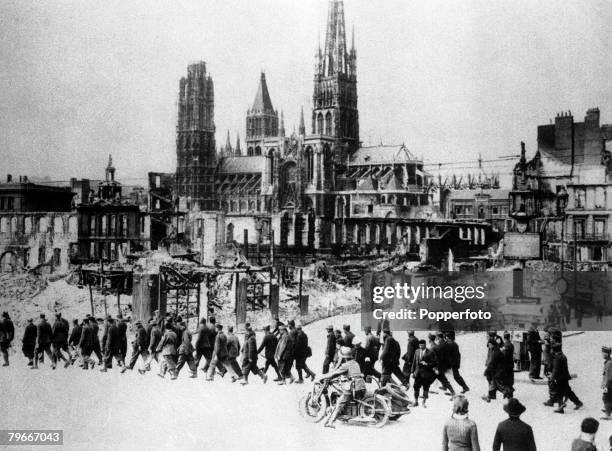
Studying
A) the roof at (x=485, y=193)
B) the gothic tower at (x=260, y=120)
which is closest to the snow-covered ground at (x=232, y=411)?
the roof at (x=485, y=193)

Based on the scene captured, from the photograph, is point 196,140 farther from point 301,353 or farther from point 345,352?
point 345,352

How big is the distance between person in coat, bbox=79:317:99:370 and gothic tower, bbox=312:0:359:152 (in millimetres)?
3340

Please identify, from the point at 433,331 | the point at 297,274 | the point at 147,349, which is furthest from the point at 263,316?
the point at 433,331

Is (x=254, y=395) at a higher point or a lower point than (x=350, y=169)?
lower

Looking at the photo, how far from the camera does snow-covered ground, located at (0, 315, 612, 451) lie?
298 inches

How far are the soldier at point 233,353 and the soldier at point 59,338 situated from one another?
180 centimetres

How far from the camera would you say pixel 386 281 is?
339 inches

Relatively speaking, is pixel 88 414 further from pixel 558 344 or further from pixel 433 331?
pixel 558 344

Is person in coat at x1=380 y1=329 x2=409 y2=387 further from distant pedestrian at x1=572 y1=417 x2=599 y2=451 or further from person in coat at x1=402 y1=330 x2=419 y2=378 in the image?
distant pedestrian at x1=572 y1=417 x2=599 y2=451

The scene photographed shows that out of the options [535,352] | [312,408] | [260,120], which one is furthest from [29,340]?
[535,352]

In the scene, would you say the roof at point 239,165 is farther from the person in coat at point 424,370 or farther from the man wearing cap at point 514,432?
the man wearing cap at point 514,432

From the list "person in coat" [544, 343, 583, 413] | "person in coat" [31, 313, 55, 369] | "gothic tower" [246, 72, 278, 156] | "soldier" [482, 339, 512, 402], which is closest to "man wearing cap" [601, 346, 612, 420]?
"person in coat" [544, 343, 583, 413]

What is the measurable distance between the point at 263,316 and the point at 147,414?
1.62 meters

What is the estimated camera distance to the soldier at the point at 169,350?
818cm
